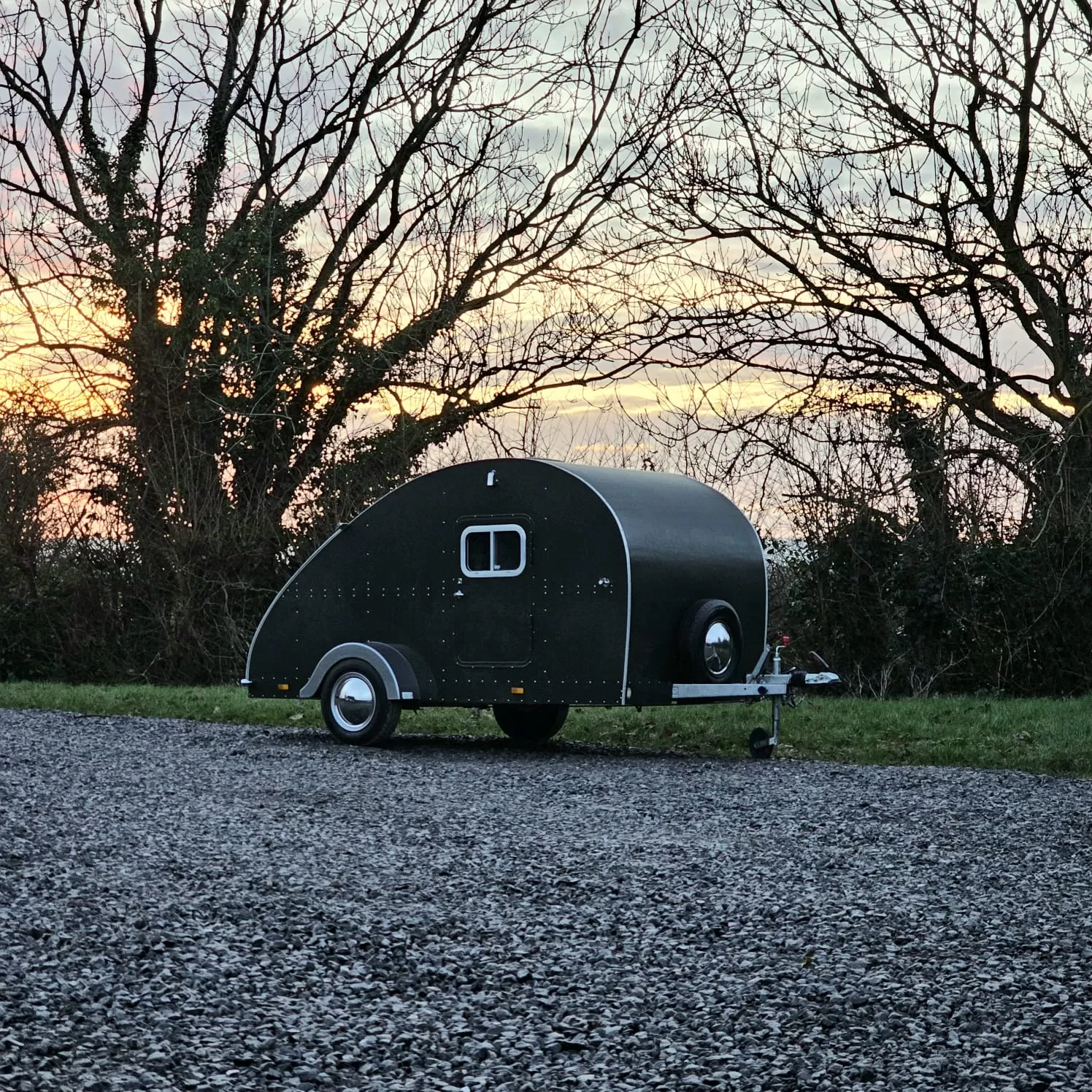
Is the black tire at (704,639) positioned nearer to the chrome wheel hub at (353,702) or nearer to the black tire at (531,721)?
the black tire at (531,721)

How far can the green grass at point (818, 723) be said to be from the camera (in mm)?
13078

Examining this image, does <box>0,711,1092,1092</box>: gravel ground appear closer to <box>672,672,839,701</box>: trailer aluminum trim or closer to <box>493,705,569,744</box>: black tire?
<box>672,672,839,701</box>: trailer aluminum trim

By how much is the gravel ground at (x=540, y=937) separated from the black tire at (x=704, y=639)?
5.79 ft

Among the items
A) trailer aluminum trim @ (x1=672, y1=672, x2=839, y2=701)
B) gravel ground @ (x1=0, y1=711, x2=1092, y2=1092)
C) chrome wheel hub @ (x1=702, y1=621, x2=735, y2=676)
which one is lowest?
gravel ground @ (x1=0, y1=711, x2=1092, y2=1092)

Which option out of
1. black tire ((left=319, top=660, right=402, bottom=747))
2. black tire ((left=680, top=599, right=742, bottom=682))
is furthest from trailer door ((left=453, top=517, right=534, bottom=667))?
black tire ((left=680, top=599, right=742, bottom=682))

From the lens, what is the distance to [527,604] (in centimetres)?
1250

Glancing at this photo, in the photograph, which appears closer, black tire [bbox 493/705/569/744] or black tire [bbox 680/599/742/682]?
black tire [bbox 680/599/742/682]

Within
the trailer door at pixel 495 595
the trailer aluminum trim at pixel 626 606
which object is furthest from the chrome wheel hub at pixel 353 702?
the trailer aluminum trim at pixel 626 606

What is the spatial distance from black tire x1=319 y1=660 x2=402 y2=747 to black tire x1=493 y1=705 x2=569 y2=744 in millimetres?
1478

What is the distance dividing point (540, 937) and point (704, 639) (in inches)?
250

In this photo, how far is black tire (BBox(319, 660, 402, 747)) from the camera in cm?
1306

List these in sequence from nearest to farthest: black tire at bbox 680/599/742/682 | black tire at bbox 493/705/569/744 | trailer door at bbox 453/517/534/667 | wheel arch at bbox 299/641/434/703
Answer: black tire at bbox 680/599/742/682 → trailer door at bbox 453/517/534/667 → wheel arch at bbox 299/641/434/703 → black tire at bbox 493/705/569/744

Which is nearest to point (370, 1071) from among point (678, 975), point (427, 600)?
point (678, 975)

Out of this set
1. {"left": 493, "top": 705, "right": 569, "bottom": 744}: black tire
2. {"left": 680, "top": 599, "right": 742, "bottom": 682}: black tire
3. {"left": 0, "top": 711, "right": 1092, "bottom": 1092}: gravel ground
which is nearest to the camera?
{"left": 0, "top": 711, "right": 1092, "bottom": 1092}: gravel ground
